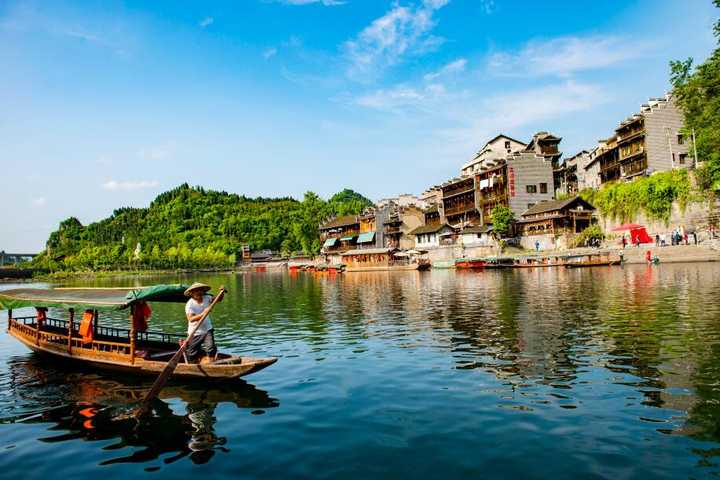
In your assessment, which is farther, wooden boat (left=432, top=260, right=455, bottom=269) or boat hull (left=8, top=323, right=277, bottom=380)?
wooden boat (left=432, top=260, right=455, bottom=269)

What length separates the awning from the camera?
4075 inches

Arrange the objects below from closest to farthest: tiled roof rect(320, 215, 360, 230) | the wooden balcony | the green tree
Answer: the green tree
the wooden balcony
tiled roof rect(320, 215, 360, 230)

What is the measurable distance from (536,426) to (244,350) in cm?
1389

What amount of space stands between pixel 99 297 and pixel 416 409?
13498mm

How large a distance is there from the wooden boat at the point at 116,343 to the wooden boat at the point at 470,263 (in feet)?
203

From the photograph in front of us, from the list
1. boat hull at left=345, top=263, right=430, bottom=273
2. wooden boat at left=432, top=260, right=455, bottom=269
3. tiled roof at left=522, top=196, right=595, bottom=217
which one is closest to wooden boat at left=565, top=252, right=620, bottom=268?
tiled roof at left=522, top=196, right=595, bottom=217

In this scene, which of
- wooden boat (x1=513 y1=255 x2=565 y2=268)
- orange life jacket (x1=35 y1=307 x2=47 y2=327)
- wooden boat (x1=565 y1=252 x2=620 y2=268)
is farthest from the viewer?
wooden boat (x1=513 y1=255 x2=565 y2=268)

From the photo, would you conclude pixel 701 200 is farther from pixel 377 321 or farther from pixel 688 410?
pixel 688 410

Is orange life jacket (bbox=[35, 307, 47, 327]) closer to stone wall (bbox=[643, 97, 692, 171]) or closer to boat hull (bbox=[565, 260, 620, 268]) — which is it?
boat hull (bbox=[565, 260, 620, 268])

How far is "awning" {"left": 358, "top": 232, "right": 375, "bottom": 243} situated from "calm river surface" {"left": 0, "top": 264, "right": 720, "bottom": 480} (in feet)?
261

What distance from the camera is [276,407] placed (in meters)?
12.8

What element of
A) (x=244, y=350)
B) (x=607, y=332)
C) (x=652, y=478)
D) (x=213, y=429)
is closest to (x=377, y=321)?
(x=244, y=350)

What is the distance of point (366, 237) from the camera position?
344ft

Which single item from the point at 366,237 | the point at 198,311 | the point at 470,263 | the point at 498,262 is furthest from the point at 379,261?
the point at 198,311
